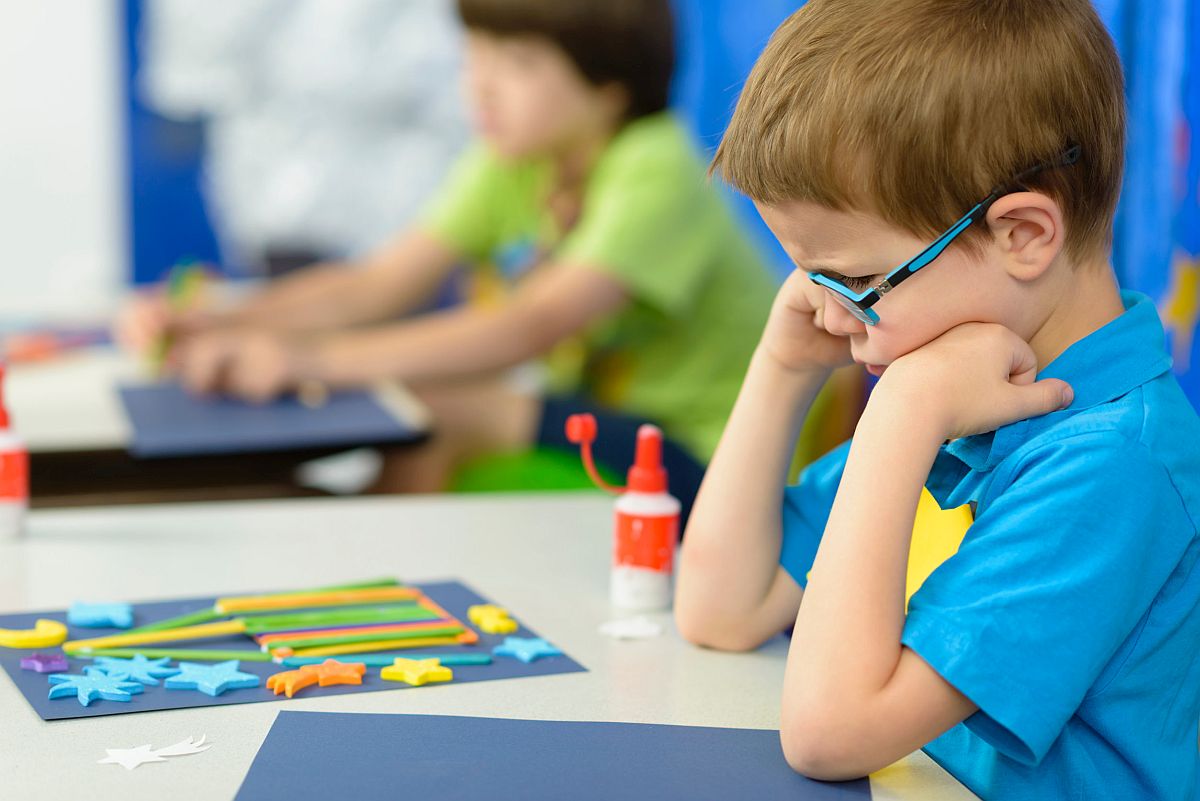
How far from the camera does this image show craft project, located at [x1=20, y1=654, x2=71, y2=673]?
89cm

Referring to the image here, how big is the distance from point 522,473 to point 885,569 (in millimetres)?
1177

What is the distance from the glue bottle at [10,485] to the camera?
1.24m

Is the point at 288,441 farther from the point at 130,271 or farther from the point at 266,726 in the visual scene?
the point at 130,271

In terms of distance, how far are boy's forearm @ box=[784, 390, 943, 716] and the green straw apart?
24 centimetres

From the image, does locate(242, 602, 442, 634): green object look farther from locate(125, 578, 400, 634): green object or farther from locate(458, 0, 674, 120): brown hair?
locate(458, 0, 674, 120): brown hair

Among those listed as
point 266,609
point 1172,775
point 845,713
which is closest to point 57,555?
point 266,609

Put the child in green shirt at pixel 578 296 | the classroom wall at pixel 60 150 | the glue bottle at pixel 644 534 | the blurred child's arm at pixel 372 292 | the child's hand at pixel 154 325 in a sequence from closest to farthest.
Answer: the glue bottle at pixel 644 534 < the child in green shirt at pixel 578 296 < the child's hand at pixel 154 325 < the blurred child's arm at pixel 372 292 < the classroom wall at pixel 60 150

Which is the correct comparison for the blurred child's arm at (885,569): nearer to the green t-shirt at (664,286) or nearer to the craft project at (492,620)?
the craft project at (492,620)

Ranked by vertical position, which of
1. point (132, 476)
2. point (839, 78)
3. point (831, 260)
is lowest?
point (132, 476)

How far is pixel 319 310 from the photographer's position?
2639 mm

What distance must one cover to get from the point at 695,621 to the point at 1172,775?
0.33m

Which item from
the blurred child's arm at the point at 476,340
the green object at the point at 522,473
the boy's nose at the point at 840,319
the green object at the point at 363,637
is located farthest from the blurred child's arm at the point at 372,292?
the boy's nose at the point at 840,319

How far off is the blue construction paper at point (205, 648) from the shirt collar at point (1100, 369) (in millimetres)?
318

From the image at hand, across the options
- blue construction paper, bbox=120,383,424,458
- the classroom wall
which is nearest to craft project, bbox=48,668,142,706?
blue construction paper, bbox=120,383,424,458
